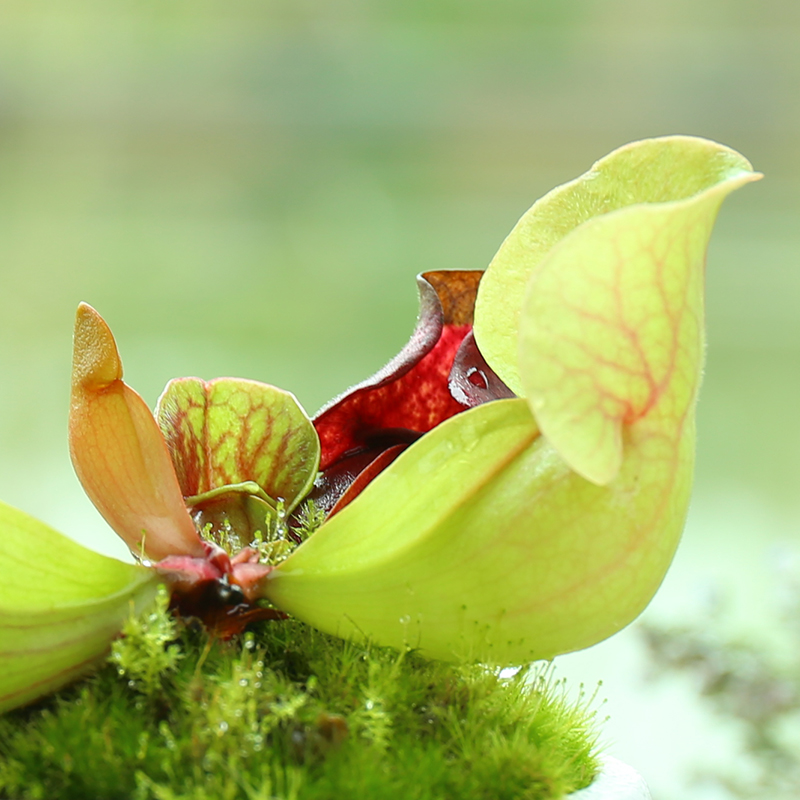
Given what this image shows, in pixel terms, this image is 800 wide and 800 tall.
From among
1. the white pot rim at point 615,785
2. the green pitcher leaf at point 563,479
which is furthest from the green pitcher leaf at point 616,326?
the white pot rim at point 615,785

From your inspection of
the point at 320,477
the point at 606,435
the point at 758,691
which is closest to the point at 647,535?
the point at 606,435

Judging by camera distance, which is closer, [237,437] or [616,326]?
[616,326]

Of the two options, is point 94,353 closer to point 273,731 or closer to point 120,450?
point 120,450

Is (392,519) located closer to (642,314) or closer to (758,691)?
(642,314)

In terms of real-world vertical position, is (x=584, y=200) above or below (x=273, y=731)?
above

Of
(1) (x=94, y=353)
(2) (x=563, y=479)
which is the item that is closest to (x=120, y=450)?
(1) (x=94, y=353)

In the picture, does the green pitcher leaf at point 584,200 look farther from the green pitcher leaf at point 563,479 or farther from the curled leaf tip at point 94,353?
the curled leaf tip at point 94,353
